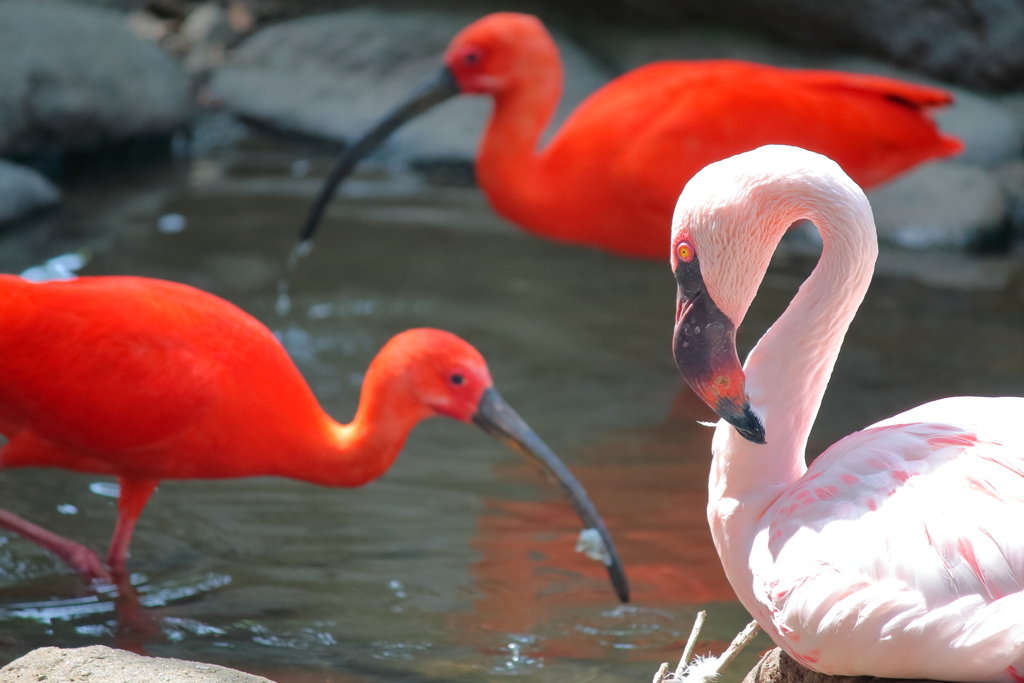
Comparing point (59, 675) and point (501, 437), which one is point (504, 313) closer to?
point (501, 437)

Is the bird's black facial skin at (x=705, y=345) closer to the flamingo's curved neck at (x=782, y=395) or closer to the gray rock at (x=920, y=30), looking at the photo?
the flamingo's curved neck at (x=782, y=395)

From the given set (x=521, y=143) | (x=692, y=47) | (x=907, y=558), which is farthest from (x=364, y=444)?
(x=692, y=47)

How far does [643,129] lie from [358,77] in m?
3.64

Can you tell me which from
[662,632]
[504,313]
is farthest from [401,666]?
[504,313]

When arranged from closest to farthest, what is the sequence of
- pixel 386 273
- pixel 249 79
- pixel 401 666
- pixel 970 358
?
pixel 401 666
pixel 970 358
pixel 386 273
pixel 249 79

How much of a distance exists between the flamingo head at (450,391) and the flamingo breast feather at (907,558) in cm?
108

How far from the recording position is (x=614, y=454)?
421 centimetres

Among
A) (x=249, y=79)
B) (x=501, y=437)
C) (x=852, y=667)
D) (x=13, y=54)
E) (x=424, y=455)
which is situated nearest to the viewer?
(x=852, y=667)

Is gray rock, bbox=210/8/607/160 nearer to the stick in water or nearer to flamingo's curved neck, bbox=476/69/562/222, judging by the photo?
flamingo's curved neck, bbox=476/69/562/222

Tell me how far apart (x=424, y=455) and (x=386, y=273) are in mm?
1841

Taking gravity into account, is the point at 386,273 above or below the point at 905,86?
below

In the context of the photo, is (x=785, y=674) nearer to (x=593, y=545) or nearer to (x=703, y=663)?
(x=703, y=663)

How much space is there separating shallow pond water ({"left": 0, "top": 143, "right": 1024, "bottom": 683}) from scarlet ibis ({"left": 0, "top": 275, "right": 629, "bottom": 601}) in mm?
244

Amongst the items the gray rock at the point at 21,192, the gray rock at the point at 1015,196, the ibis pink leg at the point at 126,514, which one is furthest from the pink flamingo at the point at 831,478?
the gray rock at the point at 21,192
